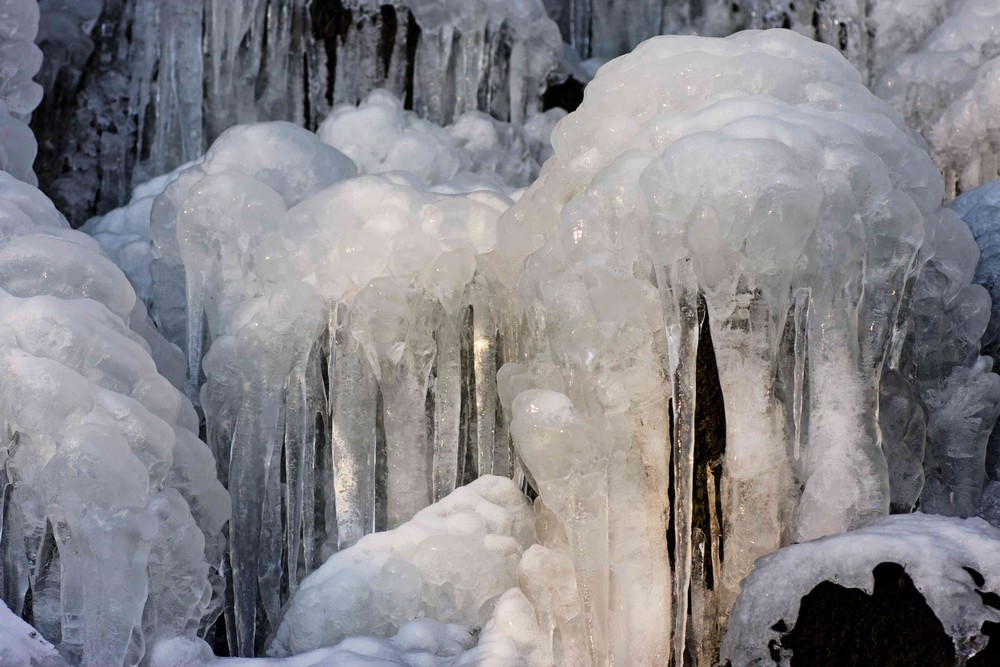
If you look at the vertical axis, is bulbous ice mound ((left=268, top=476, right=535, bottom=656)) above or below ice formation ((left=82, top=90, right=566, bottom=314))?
below

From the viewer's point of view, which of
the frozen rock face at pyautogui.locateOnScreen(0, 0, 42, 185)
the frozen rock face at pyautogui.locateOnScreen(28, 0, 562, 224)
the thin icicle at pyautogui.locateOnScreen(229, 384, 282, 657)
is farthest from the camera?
the frozen rock face at pyautogui.locateOnScreen(28, 0, 562, 224)

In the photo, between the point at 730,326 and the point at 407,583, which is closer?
the point at 730,326

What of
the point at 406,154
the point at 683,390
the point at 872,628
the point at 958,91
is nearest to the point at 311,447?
the point at 683,390

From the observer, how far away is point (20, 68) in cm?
630

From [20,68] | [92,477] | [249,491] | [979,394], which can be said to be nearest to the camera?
[92,477]

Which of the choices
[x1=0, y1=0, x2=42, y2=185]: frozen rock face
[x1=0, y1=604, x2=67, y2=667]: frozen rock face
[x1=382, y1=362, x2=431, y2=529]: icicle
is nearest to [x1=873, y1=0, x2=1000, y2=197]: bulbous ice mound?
[x1=382, y1=362, x2=431, y2=529]: icicle

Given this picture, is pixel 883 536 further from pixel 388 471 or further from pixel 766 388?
pixel 388 471

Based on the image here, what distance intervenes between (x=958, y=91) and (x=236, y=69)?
3.52 metres

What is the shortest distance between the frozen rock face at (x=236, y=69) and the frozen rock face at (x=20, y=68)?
3.91 feet

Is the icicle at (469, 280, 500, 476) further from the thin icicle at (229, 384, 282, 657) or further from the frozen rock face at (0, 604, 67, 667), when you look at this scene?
the frozen rock face at (0, 604, 67, 667)

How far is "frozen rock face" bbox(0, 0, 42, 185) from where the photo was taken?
6.09 meters

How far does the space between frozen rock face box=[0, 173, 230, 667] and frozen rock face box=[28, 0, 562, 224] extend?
110 inches

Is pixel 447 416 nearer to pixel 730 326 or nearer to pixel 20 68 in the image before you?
pixel 730 326

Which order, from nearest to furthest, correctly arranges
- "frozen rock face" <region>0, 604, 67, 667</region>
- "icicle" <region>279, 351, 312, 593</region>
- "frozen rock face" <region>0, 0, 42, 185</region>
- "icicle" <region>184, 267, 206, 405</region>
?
"frozen rock face" <region>0, 604, 67, 667</region>
"icicle" <region>279, 351, 312, 593</region>
"icicle" <region>184, 267, 206, 405</region>
"frozen rock face" <region>0, 0, 42, 185</region>
